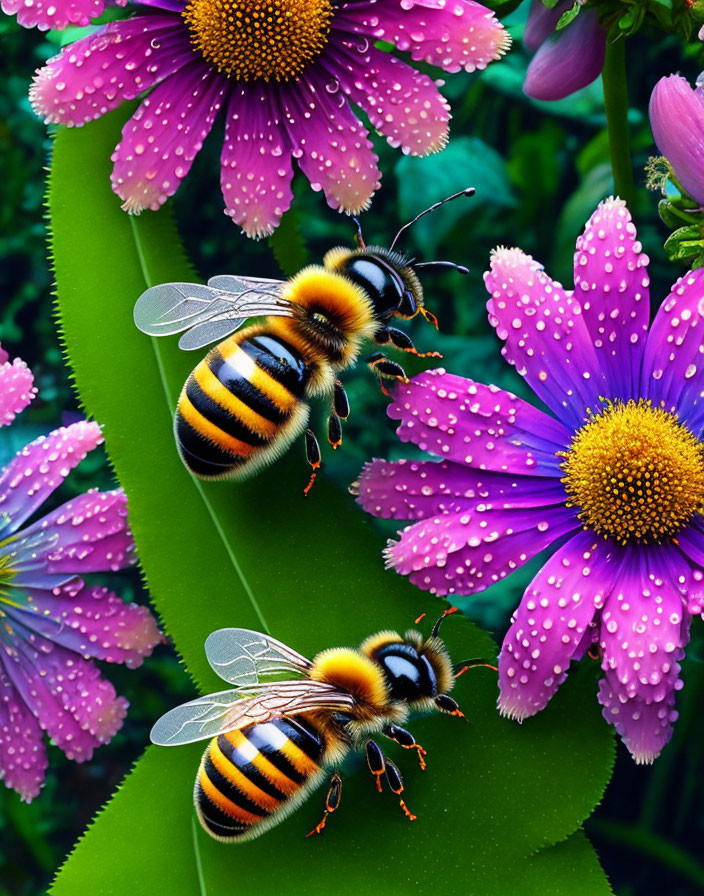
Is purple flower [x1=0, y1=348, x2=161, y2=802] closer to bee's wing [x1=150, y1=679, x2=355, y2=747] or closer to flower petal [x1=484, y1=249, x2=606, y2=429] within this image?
bee's wing [x1=150, y1=679, x2=355, y2=747]

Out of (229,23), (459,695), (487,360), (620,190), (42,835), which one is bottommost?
(42,835)

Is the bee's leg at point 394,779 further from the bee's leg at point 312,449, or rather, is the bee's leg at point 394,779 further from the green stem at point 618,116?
the green stem at point 618,116

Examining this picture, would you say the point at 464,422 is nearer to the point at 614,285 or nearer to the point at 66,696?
the point at 614,285

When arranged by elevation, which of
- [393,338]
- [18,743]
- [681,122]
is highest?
[681,122]

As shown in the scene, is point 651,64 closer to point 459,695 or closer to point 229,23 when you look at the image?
point 229,23

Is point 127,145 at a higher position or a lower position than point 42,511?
higher

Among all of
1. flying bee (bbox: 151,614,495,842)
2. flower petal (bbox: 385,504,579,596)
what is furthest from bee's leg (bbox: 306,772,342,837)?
flower petal (bbox: 385,504,579,596)

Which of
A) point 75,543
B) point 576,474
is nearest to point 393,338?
point 576,474

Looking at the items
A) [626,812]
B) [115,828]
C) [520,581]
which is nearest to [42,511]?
[115,828]
